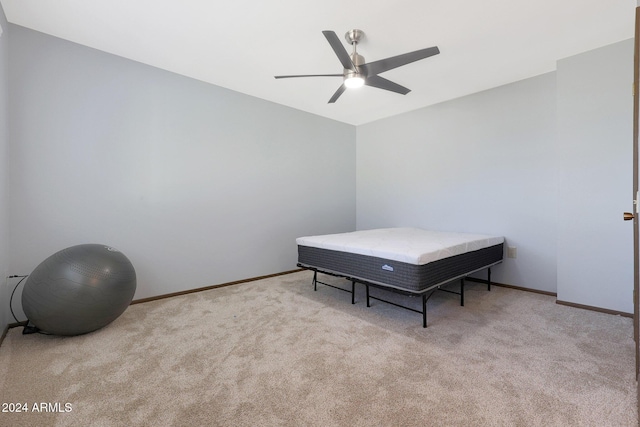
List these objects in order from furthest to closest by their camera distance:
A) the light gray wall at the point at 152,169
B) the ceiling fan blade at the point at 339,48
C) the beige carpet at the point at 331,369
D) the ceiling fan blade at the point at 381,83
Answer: the ceiling fan blade at the point at 381,83 → the light gray wall at the point at 152,169 → the ceiling fan blade at the point at 339,48 → the beige carpet at the point at 331,369

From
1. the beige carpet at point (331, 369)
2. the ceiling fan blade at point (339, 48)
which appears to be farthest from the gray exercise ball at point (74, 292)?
the ceiling fan blade at point (339, 48)

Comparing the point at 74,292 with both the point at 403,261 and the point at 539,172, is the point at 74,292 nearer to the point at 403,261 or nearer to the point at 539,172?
the point at 403,261

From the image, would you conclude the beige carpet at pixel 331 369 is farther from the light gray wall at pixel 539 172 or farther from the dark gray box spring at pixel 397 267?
the light gray wall at pixel 539 172

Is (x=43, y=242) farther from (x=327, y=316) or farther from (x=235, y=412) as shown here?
(x=327, y=316)

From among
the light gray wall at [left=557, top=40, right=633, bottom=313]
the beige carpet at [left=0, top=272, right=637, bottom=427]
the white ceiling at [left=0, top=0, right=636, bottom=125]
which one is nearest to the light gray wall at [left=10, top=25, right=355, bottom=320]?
the white ceiling at [left=0, top=0, right=636, bottom=125]

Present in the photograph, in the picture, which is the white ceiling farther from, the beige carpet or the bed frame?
the beige carpet

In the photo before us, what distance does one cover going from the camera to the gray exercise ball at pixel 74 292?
183 centimetres

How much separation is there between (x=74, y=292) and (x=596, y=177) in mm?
4267

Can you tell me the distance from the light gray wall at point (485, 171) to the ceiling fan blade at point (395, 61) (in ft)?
5.95

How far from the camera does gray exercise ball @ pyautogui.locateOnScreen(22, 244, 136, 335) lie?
1.83m

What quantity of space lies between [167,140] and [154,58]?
768mm

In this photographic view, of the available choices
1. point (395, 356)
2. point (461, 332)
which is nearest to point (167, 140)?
point (395, 356)

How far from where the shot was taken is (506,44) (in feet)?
7.93

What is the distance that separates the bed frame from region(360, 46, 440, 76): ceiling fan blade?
1.54 metres
